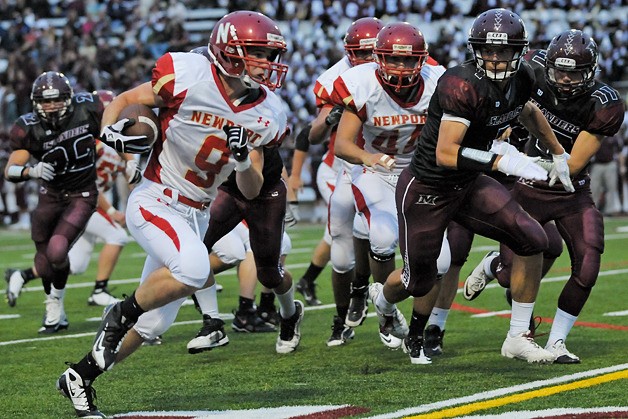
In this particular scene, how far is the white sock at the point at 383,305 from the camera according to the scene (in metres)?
5.99

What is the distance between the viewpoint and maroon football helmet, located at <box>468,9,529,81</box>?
16.7 ft

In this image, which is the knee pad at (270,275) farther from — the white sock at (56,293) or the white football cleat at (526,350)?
the white sock at (56,293)

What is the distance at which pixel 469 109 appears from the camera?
16.7ft

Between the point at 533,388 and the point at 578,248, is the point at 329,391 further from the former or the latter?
the point at 578,248

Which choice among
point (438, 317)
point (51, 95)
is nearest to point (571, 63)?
point (438, 317)

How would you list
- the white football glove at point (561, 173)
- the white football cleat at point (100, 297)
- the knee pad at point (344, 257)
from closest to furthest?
the white football glove at point (561, 173), the knee pad at point (344, 257), the white football cleat at point (100, 297)

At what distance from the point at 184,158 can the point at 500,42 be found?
4.80 ft

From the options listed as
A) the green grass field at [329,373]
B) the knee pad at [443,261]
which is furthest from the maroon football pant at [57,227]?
the knee pad at [443,261]

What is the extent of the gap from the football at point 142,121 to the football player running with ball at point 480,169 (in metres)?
1.24

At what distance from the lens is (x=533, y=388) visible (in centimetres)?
498

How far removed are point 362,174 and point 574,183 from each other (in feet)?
3.94

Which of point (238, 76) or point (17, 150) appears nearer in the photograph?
point (238, 76)

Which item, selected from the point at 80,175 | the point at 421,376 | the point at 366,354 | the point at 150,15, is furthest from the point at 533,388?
the point at 150,15

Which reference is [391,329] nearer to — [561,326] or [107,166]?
[561,326]
